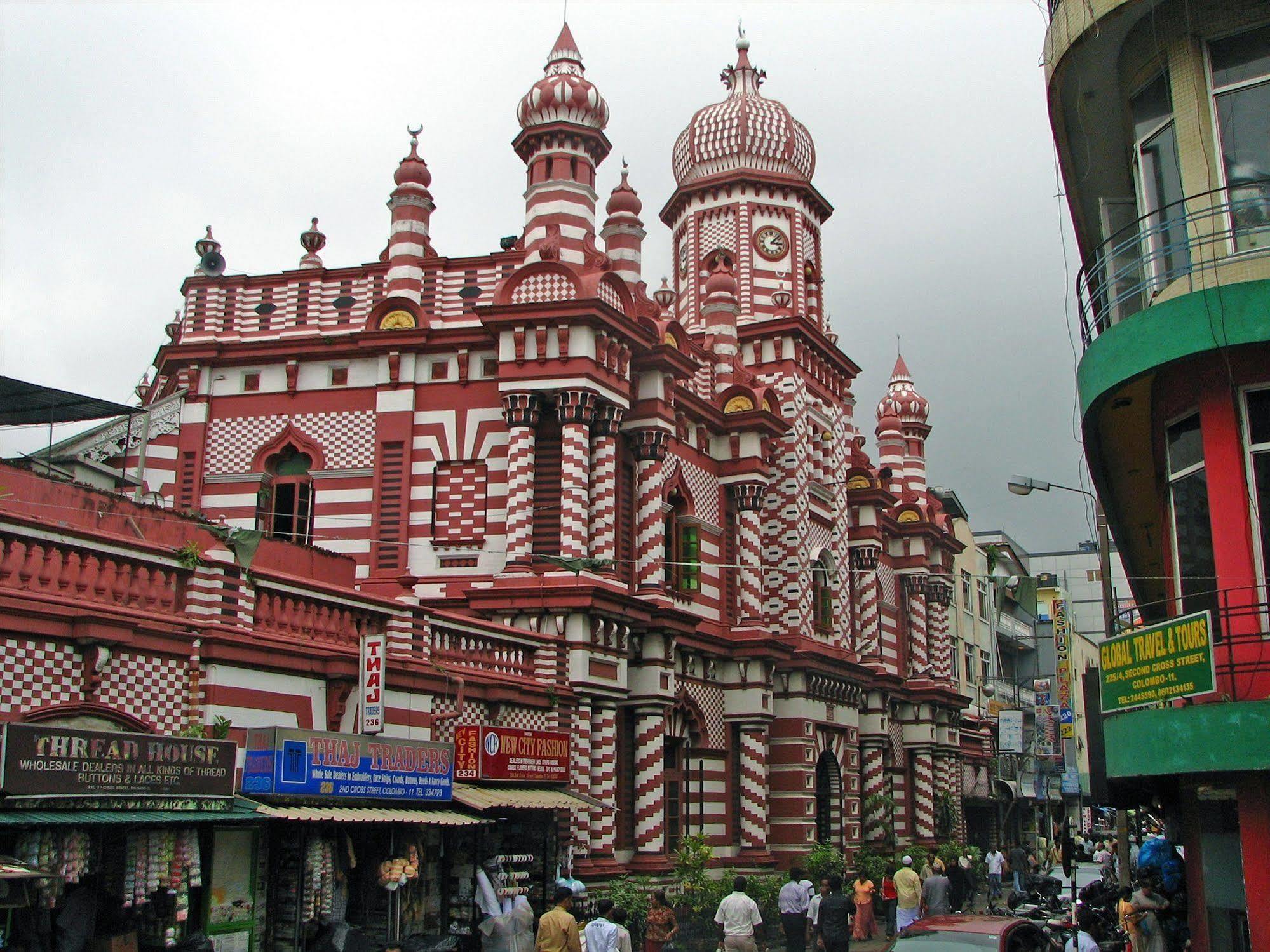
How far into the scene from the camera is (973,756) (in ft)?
184

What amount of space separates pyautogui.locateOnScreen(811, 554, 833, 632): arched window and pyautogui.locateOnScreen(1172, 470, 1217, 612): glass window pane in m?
23.2

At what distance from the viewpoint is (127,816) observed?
13.1 metres

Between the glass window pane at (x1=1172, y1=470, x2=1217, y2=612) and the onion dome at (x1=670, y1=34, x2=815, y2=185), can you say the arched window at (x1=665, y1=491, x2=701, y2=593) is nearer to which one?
the onion dome at (x1=670, y1=34, x2=815, y2=185)

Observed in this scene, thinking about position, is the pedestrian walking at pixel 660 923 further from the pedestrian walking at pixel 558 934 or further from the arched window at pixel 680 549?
the arched window at pixel 680 549

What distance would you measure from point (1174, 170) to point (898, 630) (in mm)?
32810

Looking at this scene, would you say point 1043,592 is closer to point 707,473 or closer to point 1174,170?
point 707,473

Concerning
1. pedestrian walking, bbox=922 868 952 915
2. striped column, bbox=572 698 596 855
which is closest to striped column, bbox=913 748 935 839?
pedestrian walking, bbox=922 868 952 915

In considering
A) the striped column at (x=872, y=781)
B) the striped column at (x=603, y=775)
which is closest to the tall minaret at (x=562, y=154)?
the striped column at (x=603, y=775)

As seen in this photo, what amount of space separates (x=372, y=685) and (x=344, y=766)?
162cm

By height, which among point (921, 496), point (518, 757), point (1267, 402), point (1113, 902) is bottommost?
point (1113, 902)

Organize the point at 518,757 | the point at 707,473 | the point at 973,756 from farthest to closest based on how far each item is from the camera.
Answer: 1. the point at 973,756
2. the point at 707,473
3. the point at 518,757

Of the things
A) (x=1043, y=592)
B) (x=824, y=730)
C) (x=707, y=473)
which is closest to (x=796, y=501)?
(x=707, y=473)

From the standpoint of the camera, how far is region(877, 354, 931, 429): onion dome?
2009 inches

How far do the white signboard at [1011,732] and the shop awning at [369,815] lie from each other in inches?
1432
